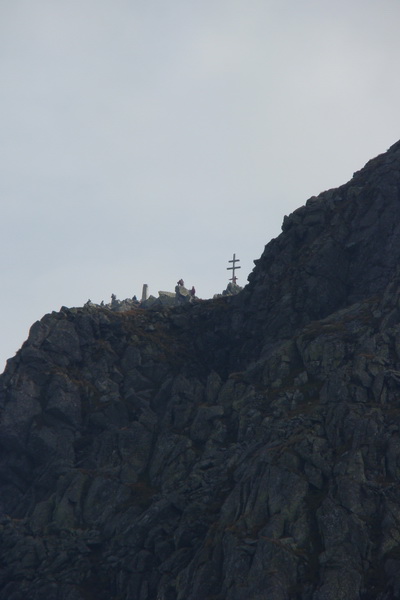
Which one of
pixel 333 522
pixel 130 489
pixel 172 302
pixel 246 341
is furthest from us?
pixel 172 302

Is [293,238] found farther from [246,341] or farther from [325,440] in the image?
[325,440]

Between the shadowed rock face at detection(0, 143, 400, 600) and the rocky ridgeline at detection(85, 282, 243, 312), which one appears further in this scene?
the rocky ridgeline at detection(85, 282, 243, 312)

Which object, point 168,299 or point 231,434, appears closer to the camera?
point 231,434

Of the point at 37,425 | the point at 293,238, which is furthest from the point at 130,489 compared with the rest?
the point at 293,238

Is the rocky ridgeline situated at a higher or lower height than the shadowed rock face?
higher

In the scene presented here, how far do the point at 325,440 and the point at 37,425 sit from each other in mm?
25938

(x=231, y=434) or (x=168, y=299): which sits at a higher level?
(x=168, y=299)

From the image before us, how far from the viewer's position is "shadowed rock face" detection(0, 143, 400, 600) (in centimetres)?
5931

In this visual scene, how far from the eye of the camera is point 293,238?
90.0 metres

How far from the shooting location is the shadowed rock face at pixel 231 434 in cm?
5931

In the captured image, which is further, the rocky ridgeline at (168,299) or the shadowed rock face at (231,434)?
the rocky ridgeline at (168,299)

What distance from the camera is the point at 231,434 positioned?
242 feet

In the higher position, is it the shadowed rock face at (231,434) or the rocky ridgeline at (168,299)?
the rocky ridgeline at (168,299)

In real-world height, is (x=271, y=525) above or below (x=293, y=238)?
below
